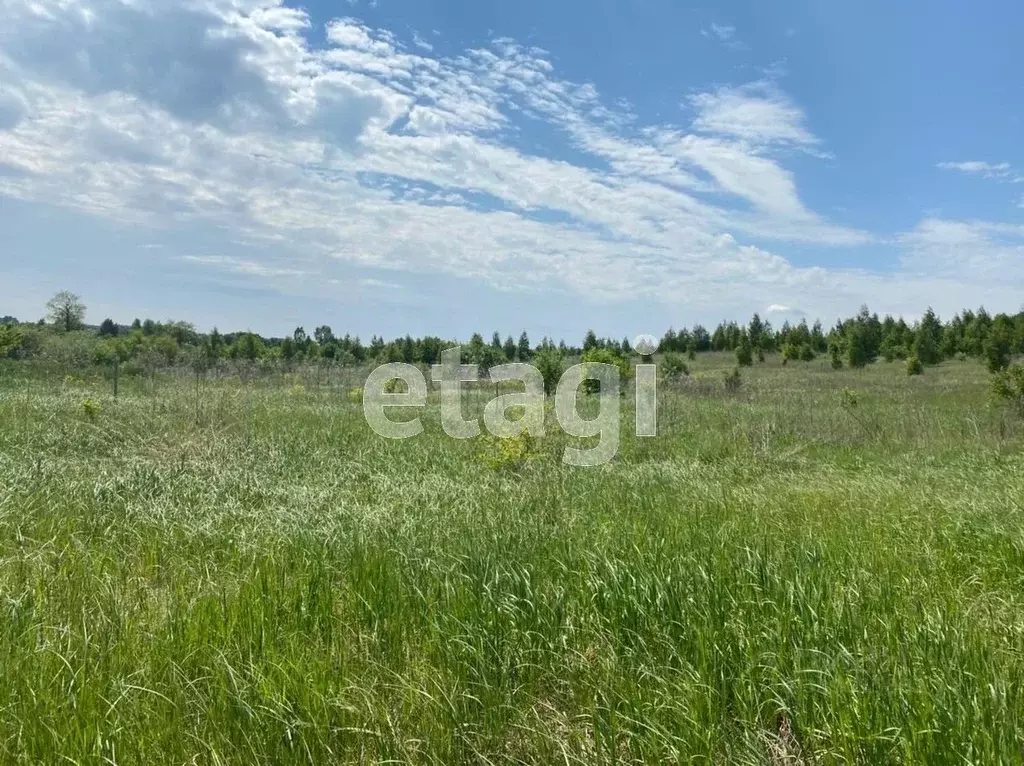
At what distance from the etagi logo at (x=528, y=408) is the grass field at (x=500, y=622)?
263 cm

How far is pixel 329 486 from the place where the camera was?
6234 millimetres

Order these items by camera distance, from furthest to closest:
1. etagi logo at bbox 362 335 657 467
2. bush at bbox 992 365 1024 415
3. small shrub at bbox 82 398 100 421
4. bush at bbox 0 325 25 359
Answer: bush at bbox 0 325 25 359, bush at bbox 992 365 1024 415, small shrub at bbox 82 398 100 421, etagi logo at bbox 362 335 657 467

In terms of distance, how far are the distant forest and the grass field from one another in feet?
45.4

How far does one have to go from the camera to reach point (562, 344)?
46562 mm

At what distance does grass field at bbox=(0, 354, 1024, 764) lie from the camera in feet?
6.50

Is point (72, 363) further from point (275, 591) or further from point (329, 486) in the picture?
point (275, 591)

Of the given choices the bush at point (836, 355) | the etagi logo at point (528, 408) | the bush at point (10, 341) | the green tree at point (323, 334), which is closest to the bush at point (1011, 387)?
the etagi logo at point (528, 408)

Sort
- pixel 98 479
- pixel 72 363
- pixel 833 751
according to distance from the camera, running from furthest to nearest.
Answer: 1. pixel 72 363
2. pixel 98 479
3. pixel 833 751

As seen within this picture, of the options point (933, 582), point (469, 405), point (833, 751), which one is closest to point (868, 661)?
point (833, 751)

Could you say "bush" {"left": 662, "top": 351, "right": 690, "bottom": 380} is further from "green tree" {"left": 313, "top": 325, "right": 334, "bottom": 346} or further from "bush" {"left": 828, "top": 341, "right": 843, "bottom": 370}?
"green tree" {"left": 313, "top": 325, "right": 334, "bottom": 346}

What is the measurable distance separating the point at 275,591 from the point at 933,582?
3588 millimetres

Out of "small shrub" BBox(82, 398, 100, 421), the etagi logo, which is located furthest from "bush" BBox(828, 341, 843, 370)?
"small shrub" BBox(82, 398, 100, 421)

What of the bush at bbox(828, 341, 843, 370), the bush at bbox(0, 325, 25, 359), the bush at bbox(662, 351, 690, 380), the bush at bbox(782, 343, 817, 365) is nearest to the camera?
the bush at bbox(0, 325, 25, 359)

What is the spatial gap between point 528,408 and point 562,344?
125 ft
